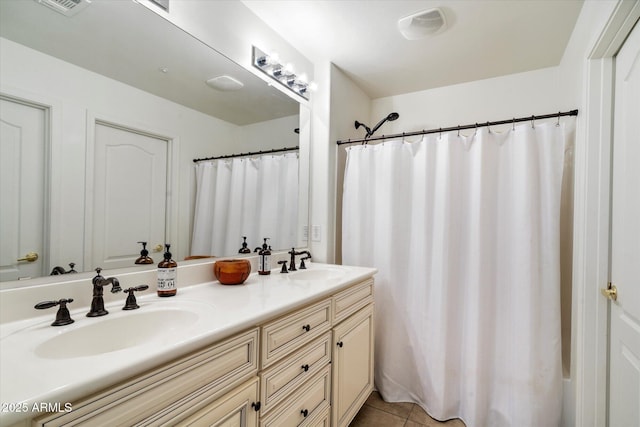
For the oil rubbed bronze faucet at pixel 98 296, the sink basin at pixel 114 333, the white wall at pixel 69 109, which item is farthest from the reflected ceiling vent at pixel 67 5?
the sink basin at pixel 114 333

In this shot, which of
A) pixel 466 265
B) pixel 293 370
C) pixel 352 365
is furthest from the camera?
pixel 466 265

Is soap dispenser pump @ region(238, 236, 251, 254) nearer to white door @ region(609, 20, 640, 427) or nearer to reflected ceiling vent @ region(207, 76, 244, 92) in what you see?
reflected ceiling vent @ region(207, 76, 244, 92)

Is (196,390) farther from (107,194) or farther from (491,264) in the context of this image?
(491,264)

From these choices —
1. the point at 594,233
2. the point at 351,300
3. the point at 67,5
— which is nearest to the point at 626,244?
the point at 594,233

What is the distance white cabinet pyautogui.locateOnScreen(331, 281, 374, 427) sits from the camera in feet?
4.79

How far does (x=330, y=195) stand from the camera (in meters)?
2.21

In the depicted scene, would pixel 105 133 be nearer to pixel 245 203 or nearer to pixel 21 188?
pixel 21 188

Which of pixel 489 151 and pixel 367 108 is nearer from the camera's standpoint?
pixel 489 151

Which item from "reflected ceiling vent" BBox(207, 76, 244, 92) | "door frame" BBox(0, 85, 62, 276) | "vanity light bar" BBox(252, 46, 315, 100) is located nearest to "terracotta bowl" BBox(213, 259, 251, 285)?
"door frame" BBox(0, 85, 62, 276)

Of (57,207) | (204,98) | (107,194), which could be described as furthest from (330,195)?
(57,207)

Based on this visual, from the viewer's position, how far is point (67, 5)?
1015mm

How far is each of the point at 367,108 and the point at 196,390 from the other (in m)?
2.55

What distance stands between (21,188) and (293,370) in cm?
113

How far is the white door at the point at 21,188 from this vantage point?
2.92 feet
